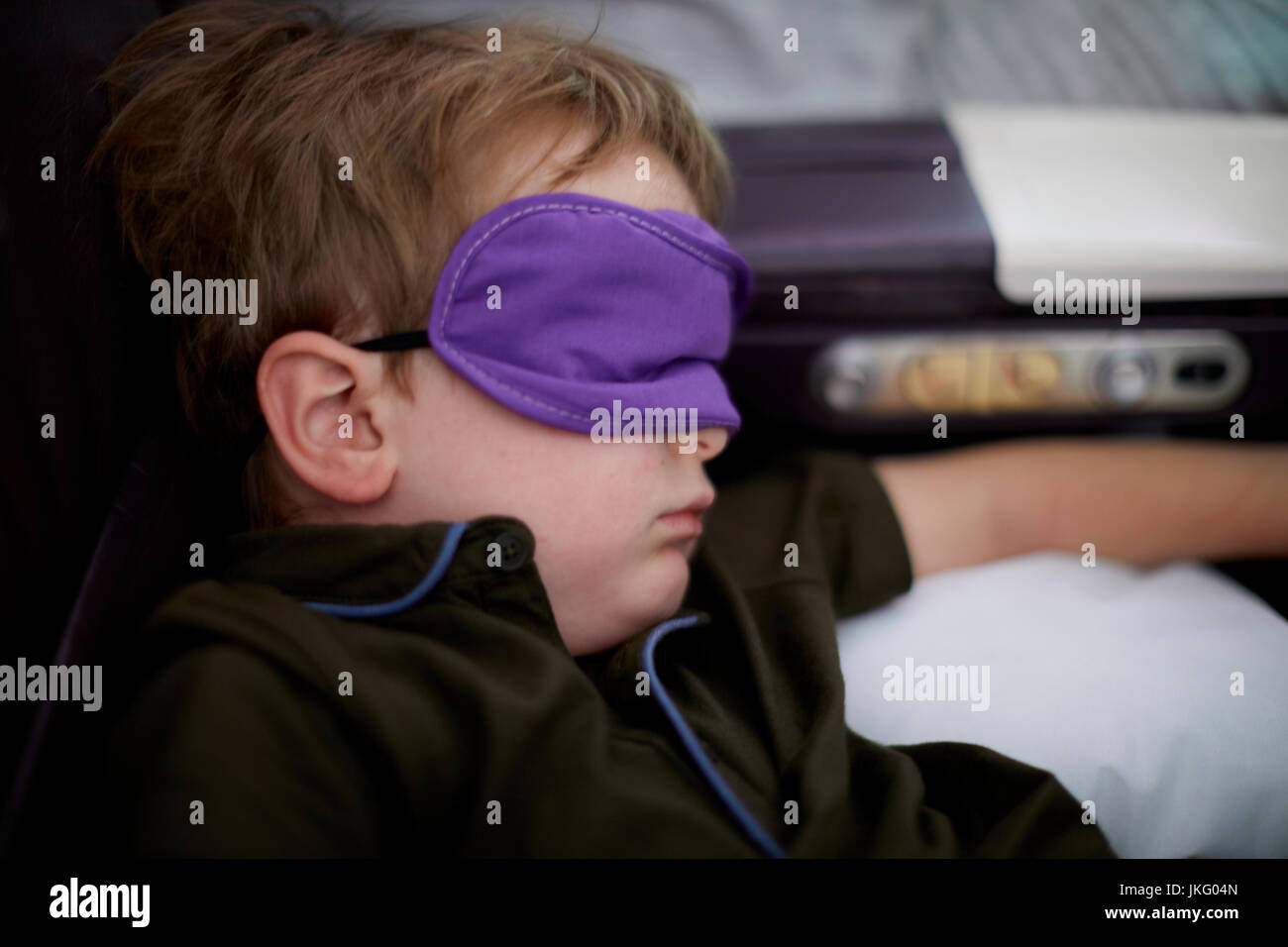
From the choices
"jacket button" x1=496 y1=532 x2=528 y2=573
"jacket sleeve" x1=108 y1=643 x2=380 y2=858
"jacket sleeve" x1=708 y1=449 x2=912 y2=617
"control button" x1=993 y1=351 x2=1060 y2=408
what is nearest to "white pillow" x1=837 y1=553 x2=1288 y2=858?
"jacket sleeve" x1=708 y1=449 x2=912 y2=617

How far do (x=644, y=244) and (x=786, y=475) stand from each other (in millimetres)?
423

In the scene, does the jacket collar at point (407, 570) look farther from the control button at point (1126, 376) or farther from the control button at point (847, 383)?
the control button at point (1126, 376)

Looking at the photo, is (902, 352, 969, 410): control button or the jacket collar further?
(902, 352, 969, 410): control button

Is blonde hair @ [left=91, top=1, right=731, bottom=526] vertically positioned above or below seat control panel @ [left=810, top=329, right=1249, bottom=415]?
above

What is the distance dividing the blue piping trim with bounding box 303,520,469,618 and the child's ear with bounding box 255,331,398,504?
0.28 ft

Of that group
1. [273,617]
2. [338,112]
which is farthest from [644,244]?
[273,617]

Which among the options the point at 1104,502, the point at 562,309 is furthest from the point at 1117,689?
the point at 562,309

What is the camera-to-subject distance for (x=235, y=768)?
0.61m

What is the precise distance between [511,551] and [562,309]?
0.19 metres

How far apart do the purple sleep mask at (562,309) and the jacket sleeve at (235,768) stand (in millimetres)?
263

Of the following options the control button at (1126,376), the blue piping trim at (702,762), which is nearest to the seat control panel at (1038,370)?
the control button at (1126,376)

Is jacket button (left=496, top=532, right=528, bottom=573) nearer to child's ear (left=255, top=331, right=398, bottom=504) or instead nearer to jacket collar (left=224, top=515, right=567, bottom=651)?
jacket collar (left=224, top=515, right=567, bottom=651)

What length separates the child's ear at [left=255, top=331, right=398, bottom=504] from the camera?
78 centimetres

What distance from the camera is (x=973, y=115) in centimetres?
128
